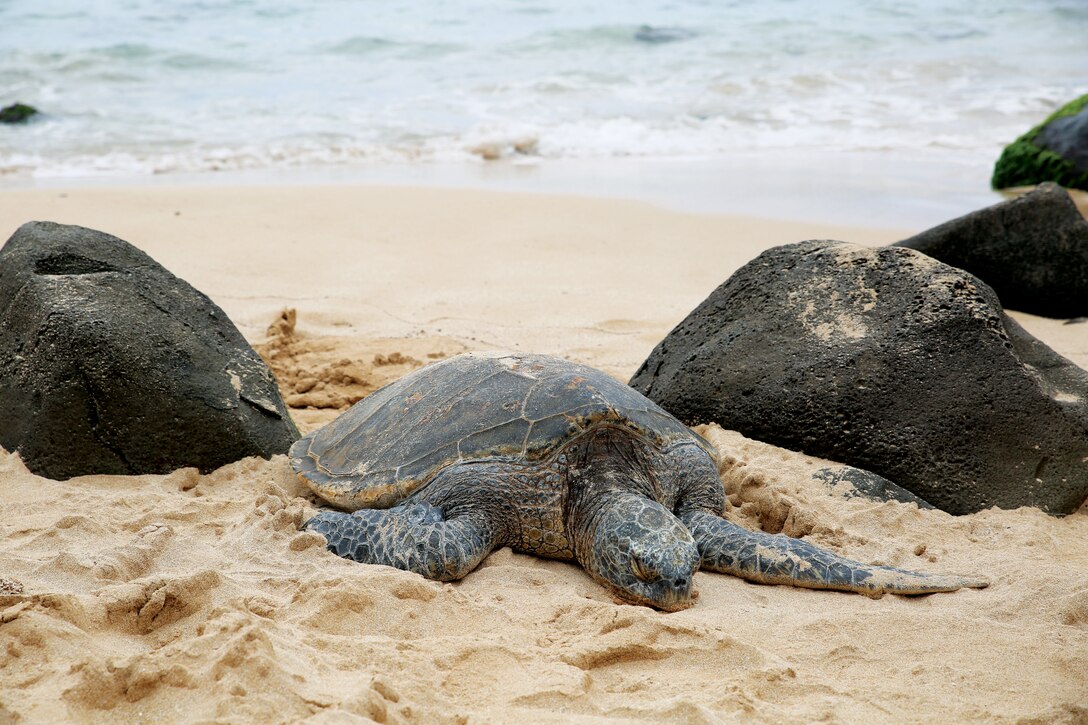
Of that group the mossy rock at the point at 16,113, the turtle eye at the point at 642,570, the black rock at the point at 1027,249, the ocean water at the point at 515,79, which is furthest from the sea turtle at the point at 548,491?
the mossy rock at the point at 16,113

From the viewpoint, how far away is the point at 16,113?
481 inches

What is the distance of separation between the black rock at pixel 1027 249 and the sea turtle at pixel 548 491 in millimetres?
2923

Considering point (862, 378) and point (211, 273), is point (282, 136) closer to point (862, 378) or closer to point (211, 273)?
point (211, 273)

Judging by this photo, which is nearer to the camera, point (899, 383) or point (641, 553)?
point (641, 553)

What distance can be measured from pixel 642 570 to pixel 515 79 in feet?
46.6

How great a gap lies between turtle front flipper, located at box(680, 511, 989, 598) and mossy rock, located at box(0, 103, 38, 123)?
12255mm

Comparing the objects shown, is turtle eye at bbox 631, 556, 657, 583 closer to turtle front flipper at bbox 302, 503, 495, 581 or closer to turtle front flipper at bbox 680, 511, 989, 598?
turtle front flipper at bbox 680, 511, 989, 598

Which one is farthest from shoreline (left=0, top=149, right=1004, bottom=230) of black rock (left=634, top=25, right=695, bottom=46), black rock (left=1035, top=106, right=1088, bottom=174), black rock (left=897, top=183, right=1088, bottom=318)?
black rock (left=634, top=25, right=695, bottom=46)

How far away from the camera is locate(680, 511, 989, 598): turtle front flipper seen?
112 inches

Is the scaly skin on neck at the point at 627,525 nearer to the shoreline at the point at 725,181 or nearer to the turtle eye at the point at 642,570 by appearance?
the turtle eye at the point at 642,570

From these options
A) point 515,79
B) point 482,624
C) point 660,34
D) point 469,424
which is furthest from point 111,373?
point 660,34

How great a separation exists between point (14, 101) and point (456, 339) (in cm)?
1133

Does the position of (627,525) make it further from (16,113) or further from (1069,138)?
(16,113)

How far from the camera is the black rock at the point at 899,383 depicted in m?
3.58
